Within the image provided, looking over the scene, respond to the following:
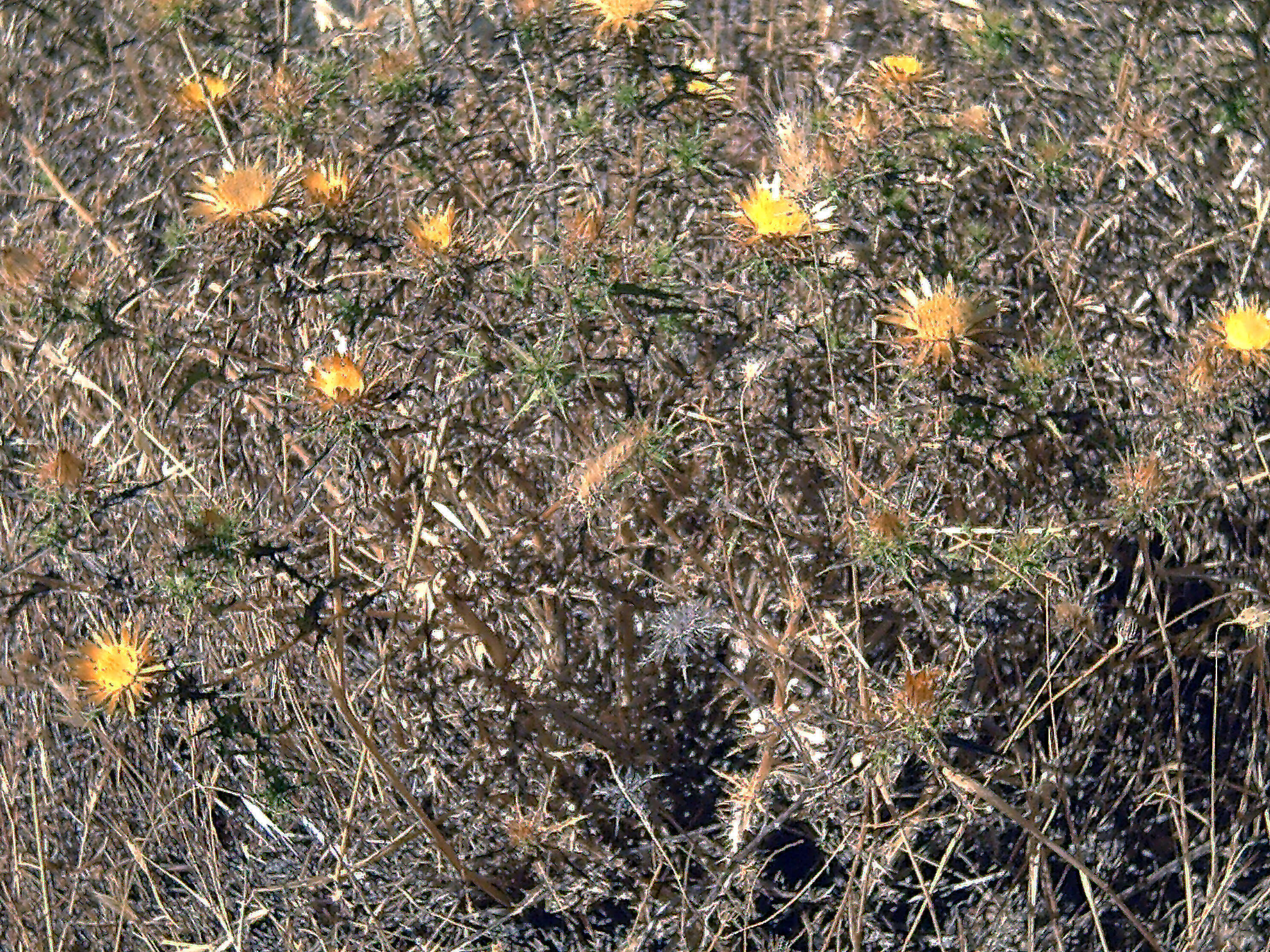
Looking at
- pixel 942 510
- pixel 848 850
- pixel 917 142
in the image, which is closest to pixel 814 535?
pixel 942 510

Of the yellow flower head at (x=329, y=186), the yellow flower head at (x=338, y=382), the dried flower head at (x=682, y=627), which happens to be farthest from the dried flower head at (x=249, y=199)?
the dried flower head at (x=682, y=627)

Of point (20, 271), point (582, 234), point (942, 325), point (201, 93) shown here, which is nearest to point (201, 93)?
point (201, 93)

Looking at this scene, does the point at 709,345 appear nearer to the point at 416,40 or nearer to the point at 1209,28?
the point at 416,40

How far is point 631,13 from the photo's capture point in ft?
4.92

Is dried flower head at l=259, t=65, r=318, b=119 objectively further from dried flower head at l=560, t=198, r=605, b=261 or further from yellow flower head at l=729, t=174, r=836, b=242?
yellow flower head at l=729, t=174, r=836, b=242

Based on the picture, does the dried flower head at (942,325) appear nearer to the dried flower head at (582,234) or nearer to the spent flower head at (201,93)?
the dried flower head at (582,234)

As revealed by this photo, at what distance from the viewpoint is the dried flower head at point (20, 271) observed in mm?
1519

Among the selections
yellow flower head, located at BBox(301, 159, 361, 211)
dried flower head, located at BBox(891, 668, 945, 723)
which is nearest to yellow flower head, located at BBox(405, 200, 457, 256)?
yellow flower head, located at BBox(301, 159, 361, 211)

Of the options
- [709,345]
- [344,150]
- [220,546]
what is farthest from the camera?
[344,150]

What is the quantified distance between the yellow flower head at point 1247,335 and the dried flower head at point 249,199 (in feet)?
3.23

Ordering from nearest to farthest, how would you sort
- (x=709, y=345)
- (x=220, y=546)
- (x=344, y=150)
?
(x=220, y=546), (x=709, y=345), (x=344, y=150)

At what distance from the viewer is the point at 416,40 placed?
5.81ft

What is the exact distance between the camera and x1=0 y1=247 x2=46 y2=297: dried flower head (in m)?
1.52

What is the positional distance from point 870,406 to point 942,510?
7.7 inches
